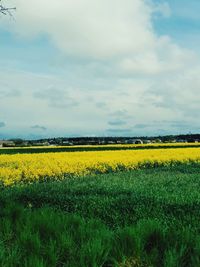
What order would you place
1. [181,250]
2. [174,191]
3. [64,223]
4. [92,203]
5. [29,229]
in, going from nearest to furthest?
[181,250], [29,229], [64,223], [92,203], [174,191]

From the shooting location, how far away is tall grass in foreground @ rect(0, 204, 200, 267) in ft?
25.0

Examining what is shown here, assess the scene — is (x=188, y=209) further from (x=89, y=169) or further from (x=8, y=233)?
(x=89, y=169)

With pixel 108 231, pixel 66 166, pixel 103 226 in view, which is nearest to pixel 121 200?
pixel 103 226

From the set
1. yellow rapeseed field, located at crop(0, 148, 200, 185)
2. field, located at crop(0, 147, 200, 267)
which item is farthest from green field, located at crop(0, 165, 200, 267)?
yellow rapeseed field, located at crop(0, 148, 200, 185)

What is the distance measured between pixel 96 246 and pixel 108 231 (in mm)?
1567

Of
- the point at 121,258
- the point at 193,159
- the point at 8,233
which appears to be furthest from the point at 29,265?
the point at 193,159

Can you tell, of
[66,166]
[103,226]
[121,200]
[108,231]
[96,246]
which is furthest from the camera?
[66,166]

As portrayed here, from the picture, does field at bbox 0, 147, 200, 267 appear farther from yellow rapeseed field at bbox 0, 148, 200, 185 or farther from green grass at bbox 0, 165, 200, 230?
yellow rapeseed field at bbox 0, 148, 200, 185

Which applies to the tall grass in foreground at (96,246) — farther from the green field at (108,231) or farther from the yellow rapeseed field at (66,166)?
the yellow rapeseed field at (66,166)

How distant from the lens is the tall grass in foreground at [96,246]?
25.0 feet

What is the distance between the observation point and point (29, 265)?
7180 millimetres

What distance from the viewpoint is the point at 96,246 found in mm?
7887

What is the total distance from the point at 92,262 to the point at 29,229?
8.41ft

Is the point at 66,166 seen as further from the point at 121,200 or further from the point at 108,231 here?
the point at 108,231
